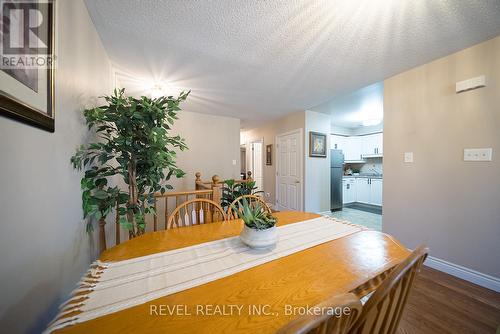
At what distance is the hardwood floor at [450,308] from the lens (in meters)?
1.22

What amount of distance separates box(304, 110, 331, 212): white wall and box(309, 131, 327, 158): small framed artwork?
0.25 feet

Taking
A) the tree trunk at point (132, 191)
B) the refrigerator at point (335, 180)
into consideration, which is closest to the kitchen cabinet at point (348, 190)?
the refrigerator at point (335, 180)

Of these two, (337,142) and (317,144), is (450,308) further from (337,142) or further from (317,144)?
(337,142)

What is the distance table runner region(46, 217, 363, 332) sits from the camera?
542 millimetres

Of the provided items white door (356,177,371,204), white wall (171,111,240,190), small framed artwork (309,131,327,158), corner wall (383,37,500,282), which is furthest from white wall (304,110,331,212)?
white wall (171,111,240,190)

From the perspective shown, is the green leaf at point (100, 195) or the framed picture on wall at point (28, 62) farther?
the green leaf at point (100, 195)

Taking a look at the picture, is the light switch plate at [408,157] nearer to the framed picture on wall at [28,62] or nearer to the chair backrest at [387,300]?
Answer: the chair backrest at [387,300]

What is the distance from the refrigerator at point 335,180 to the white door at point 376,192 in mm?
978

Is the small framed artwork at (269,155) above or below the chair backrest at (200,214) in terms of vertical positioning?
above

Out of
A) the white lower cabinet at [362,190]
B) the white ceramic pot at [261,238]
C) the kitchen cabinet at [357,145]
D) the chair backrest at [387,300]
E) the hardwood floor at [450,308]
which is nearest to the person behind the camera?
the chair backrest at [387,300]

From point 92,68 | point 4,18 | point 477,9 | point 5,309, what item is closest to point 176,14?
point 92,68

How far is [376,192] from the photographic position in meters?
4.42

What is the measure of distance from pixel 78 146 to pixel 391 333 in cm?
183

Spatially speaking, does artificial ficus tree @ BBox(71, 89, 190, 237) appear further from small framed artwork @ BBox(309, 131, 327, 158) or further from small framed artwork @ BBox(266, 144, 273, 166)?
small framed artwork @ BBox(266, 144, 273, 166)
